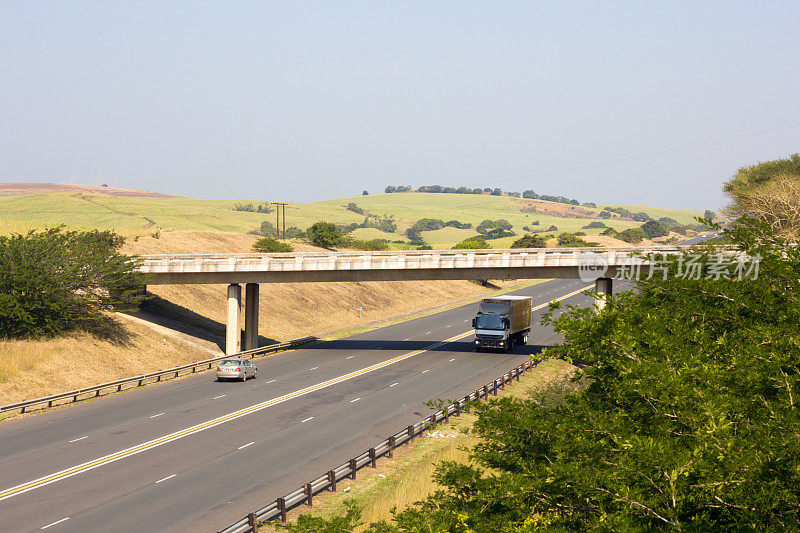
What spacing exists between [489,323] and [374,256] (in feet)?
31.5

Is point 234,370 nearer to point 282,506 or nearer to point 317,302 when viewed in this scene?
point 282,506

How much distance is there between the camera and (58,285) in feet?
147

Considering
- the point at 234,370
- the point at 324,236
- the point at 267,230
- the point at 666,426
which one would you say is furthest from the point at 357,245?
the point at 666,426

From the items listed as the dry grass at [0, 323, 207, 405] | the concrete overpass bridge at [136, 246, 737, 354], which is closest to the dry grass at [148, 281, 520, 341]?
the concrete overpass bridge at [136, 246, 737, 354]

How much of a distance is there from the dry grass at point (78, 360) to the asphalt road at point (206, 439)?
4068 mm

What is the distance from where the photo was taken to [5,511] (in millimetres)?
19141

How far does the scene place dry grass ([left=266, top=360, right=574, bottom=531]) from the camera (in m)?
19.6

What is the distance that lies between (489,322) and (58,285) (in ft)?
94.5

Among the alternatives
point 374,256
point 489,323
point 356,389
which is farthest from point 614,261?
point 356,389

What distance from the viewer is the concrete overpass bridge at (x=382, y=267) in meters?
50.8

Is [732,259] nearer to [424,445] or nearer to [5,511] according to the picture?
[424,445]

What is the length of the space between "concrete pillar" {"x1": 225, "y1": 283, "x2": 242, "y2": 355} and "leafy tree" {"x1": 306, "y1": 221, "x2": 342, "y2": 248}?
61392 millimetres

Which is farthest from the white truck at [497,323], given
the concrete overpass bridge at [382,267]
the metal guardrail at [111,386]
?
the metal guardrail at [111,386]

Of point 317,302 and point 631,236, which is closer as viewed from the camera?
point 317,302
